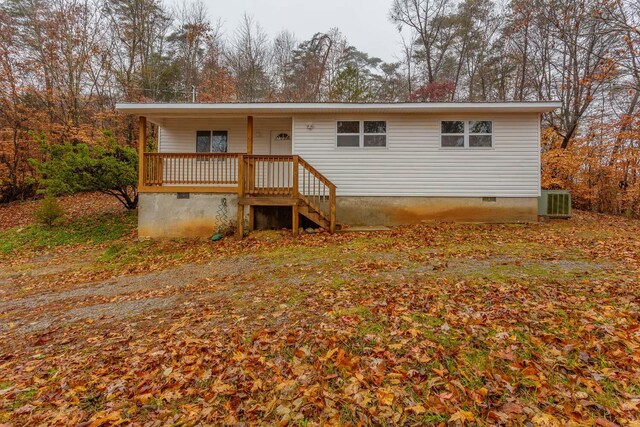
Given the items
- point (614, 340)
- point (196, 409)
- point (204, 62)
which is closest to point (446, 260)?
point (614, 340)

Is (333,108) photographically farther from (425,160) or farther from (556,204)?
(556,204)

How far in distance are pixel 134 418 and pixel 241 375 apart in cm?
83

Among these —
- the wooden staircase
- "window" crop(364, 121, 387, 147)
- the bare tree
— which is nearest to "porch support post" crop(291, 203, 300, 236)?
the wooden staircase

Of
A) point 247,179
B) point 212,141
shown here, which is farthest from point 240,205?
point 212,141

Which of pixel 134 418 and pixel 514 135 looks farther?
pixel 514 135

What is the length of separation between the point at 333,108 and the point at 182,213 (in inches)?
217

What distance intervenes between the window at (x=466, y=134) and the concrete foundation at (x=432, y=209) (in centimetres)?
171

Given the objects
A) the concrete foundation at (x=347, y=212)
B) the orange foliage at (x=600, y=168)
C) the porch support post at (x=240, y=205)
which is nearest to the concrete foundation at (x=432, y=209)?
the concrete foundation at (x=347, y=212)

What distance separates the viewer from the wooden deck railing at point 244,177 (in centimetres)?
926

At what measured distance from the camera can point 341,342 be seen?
10.7 ft

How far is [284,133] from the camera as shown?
38.4 feet

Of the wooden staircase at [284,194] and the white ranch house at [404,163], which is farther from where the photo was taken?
the white ranch house at [404,163]

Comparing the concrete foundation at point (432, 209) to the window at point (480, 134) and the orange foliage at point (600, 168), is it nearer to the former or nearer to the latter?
the window at point (480, 134)

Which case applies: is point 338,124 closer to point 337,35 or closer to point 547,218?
point 547,218
